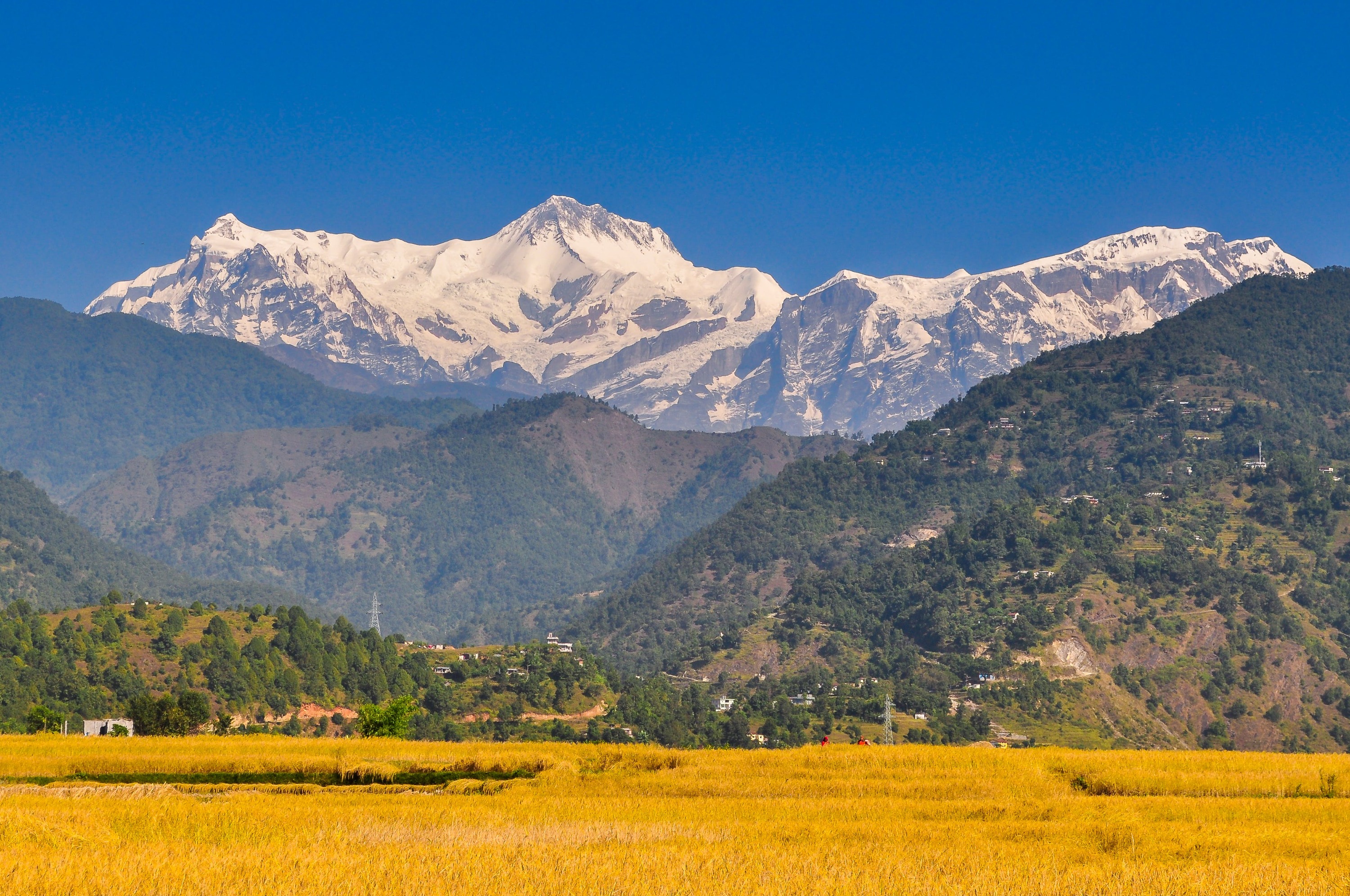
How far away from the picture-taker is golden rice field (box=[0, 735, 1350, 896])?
A: 36750 mm

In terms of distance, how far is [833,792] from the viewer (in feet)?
195

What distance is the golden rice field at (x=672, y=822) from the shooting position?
Result: 3675 centimetres

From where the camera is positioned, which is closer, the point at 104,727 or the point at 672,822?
the point at 672,822

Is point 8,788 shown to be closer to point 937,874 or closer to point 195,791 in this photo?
point 195,791

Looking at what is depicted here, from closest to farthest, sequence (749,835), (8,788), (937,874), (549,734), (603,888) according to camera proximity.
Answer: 1. (603,888)
2. (937,874)
3. (749,835)
4. (8,788)
5. (549,734)

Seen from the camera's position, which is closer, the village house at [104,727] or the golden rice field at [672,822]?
the golden rice field at [672,822]

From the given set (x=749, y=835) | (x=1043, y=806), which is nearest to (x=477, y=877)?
(x=749, y=835)

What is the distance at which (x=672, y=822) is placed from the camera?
4888 cm

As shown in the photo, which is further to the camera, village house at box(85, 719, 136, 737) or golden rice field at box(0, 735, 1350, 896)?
village house at box(85, 719, 136, 737)

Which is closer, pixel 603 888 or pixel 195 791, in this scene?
pixel 603 888

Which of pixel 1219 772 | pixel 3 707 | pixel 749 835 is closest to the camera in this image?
pixel 749 835

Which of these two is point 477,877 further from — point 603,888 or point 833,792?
point 833,792

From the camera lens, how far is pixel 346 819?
47125mm

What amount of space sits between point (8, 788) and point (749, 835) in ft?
103
